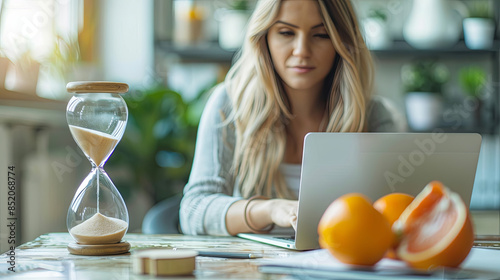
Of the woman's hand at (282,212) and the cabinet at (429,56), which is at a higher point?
the cabinet at (429,56)

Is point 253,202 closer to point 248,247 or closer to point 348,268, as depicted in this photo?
point 248,247

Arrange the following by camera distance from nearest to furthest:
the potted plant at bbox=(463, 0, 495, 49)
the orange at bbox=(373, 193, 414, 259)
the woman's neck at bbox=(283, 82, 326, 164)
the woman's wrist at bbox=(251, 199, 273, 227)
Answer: the orange at bbox=(373, 193, 414, 259)
the woman's wrist at bbox=(251, 199, 273, 227)
the woman's neck at bbox=(283, 82, 326, 164)
the potted plant at bbox=(463, 0, 495, 49)

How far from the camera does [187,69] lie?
10.5 feet

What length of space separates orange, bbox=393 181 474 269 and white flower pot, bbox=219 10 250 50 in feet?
7.26

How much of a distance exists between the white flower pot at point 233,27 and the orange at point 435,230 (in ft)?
7.26

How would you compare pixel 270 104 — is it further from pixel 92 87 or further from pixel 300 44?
pixel 92 87

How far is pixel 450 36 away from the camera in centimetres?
292

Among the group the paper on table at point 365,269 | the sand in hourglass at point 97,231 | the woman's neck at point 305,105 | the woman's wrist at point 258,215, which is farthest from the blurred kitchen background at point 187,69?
the paper on table at point 365,269

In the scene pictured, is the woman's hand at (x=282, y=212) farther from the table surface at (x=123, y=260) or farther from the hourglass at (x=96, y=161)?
the hourglass at (x=96, y=161)

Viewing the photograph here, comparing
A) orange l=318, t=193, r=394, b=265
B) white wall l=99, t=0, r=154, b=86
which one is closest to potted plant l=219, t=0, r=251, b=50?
white wall l=99, t=0, r=154, b=86

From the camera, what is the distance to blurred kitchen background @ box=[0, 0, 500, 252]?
2750 millimetres

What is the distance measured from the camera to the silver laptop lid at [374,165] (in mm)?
995

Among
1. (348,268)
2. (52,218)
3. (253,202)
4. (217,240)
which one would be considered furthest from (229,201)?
(52,218)

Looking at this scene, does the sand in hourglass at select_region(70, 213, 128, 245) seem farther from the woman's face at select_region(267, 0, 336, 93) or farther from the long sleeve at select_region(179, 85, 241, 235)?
the woman's face at select_region(267, 0, 336, 93)
